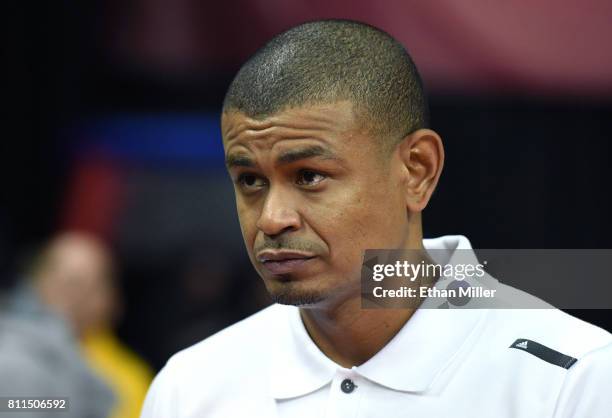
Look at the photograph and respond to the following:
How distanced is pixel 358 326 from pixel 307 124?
66 centimetres

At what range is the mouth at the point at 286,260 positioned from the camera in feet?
10.6

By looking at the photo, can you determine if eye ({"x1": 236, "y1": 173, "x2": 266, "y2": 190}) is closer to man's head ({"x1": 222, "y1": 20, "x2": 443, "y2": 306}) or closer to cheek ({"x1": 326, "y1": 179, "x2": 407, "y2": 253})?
man's head ({"x1": 222, "y1": 20, "x2": 443, "y2": 306})

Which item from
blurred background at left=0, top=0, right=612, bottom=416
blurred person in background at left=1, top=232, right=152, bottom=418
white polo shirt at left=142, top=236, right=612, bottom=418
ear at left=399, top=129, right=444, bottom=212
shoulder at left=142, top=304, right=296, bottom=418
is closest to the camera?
white polo shirt at left=142, top=236, right=612, bottom=418

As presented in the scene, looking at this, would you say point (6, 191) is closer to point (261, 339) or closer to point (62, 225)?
point (62, 225)

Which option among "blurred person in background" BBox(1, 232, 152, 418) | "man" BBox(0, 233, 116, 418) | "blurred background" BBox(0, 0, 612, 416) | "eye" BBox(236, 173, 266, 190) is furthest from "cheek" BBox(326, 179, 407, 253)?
"blurred person in background" BBox(1, 232, 152, 418)

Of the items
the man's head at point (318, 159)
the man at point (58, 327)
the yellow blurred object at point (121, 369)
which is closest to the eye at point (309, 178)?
the man's head at point (318, 159)

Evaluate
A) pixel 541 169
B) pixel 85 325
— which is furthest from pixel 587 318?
pixel 85 325

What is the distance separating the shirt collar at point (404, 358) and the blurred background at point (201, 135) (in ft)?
8.83

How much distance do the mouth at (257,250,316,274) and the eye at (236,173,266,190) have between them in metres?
0.20

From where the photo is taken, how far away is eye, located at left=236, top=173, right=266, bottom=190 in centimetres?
328

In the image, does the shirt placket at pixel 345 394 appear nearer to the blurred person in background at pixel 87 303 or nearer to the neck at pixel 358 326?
the neck at pixel 358 326

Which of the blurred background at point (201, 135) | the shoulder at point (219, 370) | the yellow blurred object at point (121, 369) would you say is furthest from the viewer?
the blurred background at point (201, 135)

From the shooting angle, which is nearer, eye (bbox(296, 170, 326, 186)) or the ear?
eye (bbox(296, 170, 326, 186))

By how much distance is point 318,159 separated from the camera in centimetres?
318
